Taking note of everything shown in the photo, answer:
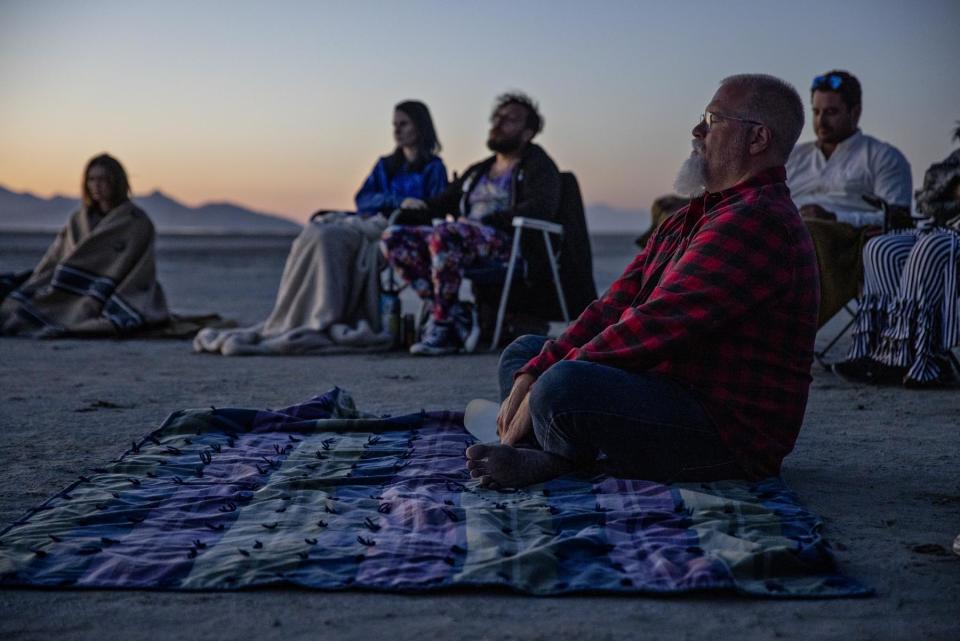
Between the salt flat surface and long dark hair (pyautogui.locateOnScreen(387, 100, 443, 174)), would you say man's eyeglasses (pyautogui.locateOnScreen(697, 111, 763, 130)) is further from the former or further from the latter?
long dark hair (pyautogui.locateOnScreen(387, 100, 443, 174))

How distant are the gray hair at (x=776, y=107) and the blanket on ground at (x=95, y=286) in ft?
21.0

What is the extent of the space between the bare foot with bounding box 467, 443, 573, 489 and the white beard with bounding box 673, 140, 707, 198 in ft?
2.90

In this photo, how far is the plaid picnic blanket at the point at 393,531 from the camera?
94.1 inches

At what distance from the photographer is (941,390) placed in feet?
17.8

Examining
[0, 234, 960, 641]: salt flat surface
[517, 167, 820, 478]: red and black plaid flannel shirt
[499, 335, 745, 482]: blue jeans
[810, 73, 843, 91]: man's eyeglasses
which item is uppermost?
[810, 73, 843, 91]: man's eyeglasses

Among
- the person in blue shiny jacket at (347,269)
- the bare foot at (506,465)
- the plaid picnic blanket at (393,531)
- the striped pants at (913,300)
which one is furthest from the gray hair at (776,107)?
the person in blue shiny jacket at (347,269)

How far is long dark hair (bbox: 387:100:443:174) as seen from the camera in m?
8.24

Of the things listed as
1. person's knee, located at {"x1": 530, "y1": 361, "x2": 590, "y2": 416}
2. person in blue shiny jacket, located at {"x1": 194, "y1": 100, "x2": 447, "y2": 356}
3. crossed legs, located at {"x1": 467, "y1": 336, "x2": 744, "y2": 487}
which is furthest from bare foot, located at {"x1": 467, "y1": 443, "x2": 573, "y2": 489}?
person in blue shiny jacket, located at {"x1": 194, "y1": 100, "x2": 447, "y2": 356}

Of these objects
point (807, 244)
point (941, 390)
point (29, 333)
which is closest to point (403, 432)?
point (807, 244)

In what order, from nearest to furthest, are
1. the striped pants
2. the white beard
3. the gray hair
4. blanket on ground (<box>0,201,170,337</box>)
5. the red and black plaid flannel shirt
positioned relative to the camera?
the red and black plaid flannel shirt → the gray hair → the white beard → the striped pants → blanket on ground (<box>0,201,170,337</box>)

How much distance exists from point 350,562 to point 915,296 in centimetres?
395

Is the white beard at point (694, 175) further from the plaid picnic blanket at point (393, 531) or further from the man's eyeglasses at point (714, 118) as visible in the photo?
the plaid picnic blanket at point (393, 531)

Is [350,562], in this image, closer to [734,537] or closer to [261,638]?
[261,638]

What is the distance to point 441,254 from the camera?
7227 mm
